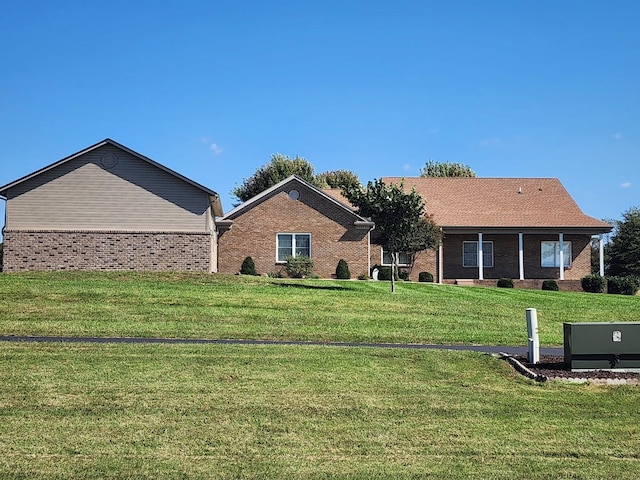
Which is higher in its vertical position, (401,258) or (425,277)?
(401,258)

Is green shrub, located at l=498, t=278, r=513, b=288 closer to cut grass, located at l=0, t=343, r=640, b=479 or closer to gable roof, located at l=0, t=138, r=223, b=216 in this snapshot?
gable roof, located at l=0, t=138, r=223, b=216

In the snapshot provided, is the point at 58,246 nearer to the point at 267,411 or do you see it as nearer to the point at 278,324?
the point at 278,324

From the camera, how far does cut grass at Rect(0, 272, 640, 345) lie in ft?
54.3

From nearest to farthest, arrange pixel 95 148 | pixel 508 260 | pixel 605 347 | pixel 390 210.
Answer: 1. pixel 605 347
2. pixel 390 210
3. pixel 95 148
4. pixel 508 260

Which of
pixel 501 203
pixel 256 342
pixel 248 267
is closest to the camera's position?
pixel 256 342

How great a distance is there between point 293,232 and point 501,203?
530 inches

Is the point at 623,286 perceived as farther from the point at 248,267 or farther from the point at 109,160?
the point at 109,160

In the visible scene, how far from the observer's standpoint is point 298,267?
1368 inches

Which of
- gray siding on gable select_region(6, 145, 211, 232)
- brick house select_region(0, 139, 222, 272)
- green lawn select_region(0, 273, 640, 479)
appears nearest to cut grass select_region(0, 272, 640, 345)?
green lawn select_region(0, 273, 640, 479)

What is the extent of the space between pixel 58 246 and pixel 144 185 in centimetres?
443

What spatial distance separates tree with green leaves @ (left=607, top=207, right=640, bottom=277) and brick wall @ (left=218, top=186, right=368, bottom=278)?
18.2 m

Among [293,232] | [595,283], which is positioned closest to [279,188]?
[293,232]

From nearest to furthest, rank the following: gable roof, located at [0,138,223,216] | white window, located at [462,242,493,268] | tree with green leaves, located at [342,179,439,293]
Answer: tree with green leaves, located at [342,179,439,293] < gable roof, located at [0,138,223,216] < white window, located at [462,242,493,268]

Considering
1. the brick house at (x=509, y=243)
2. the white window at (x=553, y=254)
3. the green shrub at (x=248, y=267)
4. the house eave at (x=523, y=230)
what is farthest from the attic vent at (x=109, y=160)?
the white window at (x=553, y=254)
